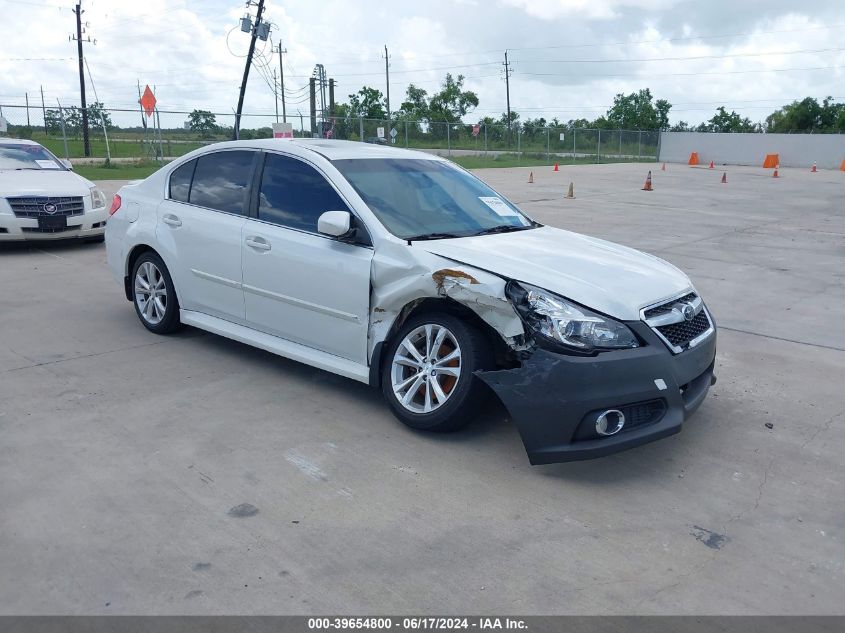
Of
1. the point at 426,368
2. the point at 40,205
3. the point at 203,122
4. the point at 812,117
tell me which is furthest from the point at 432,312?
the point at 812,117

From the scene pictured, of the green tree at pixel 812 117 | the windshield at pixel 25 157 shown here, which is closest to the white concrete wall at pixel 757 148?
the green tree at pixel 812 117

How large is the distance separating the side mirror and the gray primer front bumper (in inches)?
51.6

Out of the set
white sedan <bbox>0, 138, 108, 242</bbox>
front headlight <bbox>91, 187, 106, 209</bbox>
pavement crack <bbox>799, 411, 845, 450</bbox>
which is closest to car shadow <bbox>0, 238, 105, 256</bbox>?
white sedan <bbox>0, 138, 108, 242</bbox>

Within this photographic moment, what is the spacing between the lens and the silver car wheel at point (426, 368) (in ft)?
14.1

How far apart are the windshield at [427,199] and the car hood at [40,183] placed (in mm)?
6532

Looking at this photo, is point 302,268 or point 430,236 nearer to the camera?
point 430,236

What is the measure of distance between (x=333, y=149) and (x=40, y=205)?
6.24 metres

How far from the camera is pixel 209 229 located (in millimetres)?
5625

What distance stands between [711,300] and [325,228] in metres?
4.95

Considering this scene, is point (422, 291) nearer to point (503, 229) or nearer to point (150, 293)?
point (503, 229)

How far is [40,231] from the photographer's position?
10008 millimetres

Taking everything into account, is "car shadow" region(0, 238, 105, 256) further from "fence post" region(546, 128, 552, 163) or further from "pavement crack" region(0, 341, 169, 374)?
"fence post" region(546, 128, 552, 163)

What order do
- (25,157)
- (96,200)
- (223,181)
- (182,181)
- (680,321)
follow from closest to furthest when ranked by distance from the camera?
(680,321) → (223,181) → (182,181) → (96,200) → (25,157)

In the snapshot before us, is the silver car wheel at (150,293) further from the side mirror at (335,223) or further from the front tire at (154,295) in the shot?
the side mirror at (335,223)
